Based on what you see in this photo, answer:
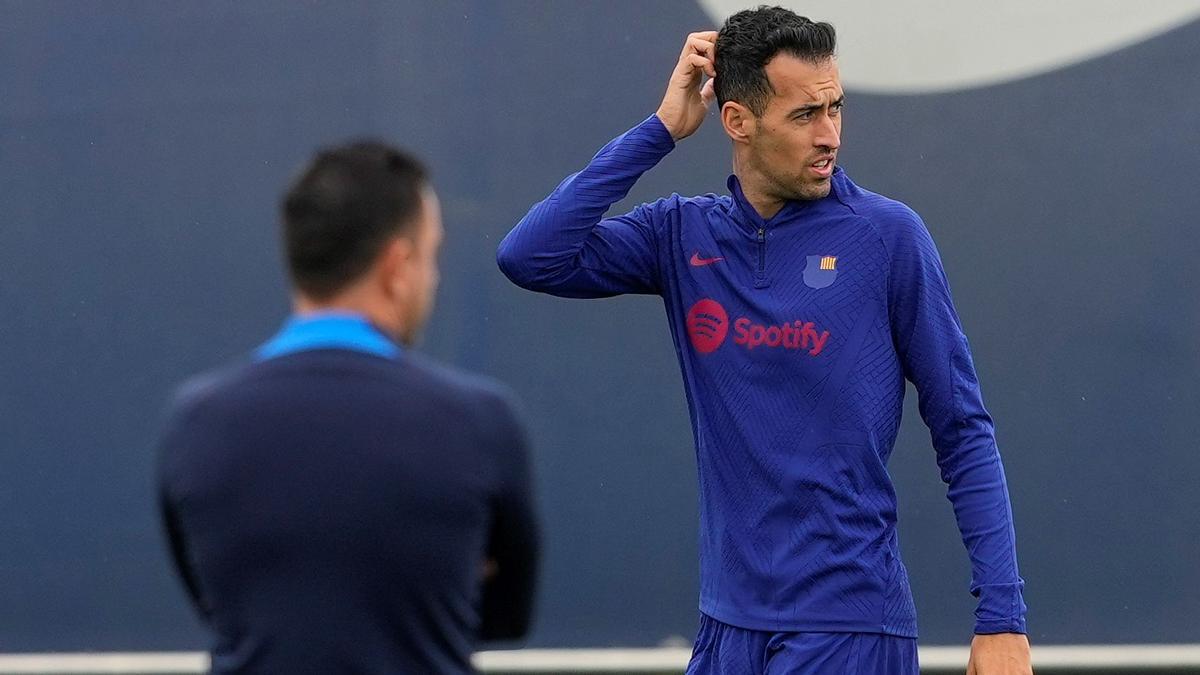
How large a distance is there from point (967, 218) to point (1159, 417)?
511 millimetres

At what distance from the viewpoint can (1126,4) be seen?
298 centimetres

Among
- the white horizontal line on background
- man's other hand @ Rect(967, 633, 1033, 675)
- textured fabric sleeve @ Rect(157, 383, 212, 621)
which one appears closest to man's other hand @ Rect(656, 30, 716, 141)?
man's other hand @ Rect(967, 633, 1033, 675)

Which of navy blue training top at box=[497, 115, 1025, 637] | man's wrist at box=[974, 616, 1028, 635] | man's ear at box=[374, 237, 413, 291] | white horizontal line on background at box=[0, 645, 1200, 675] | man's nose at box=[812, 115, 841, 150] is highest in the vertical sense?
man's nose at box=[812, 115, 841, 150]

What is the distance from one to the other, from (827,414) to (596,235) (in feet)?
1.61

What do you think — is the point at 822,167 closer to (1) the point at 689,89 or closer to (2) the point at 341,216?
(1) the point at 689,89

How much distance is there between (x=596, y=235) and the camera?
2584mm

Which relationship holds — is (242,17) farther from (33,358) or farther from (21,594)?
(21,594)

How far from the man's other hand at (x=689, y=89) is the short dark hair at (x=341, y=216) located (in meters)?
1.09

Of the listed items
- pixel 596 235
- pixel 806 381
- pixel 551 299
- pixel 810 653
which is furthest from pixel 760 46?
pixel 810 653

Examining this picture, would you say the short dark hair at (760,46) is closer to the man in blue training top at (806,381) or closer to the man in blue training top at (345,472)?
the man in blue training top at (806,381)

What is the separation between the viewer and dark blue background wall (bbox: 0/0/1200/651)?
3.03 metres

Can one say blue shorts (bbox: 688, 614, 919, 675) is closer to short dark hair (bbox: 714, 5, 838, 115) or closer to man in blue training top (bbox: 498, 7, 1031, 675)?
man in blue training top (bbox: 498, 7, 1031, 675)

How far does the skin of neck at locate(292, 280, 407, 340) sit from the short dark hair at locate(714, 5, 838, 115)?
1100 millimetres

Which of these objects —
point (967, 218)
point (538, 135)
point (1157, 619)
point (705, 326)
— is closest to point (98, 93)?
point (538, 135)
